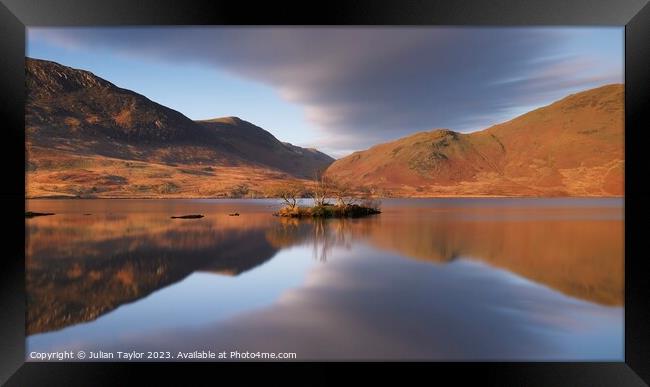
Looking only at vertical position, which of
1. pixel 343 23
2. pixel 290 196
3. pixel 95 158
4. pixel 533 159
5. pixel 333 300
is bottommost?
pixel 333 300

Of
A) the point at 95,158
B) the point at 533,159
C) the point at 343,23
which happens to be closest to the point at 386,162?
the point at 533,159

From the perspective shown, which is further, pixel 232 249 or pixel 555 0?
pixel 232 249

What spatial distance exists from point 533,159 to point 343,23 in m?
180

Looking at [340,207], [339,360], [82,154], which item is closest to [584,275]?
[339,360]

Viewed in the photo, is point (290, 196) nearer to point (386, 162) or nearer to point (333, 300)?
point (333, 300)

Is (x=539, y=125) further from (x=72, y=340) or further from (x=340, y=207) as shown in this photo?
(x=72, y=340)

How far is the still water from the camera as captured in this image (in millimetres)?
7223

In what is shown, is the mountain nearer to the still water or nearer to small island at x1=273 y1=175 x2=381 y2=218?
small island at x1=273 y1=175 x2=381 y2=218

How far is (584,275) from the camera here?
1295 centimetres

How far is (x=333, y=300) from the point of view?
31.7 feet

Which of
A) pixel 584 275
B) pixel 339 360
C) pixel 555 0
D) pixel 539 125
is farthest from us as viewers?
pixel 539 125

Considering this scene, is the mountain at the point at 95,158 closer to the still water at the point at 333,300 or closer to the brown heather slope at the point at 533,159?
the still water at the point at 333,300

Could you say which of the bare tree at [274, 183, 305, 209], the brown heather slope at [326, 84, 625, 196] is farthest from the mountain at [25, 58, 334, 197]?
the brown heather slope at [326, 84, 625, 196]

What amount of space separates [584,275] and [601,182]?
152 m
